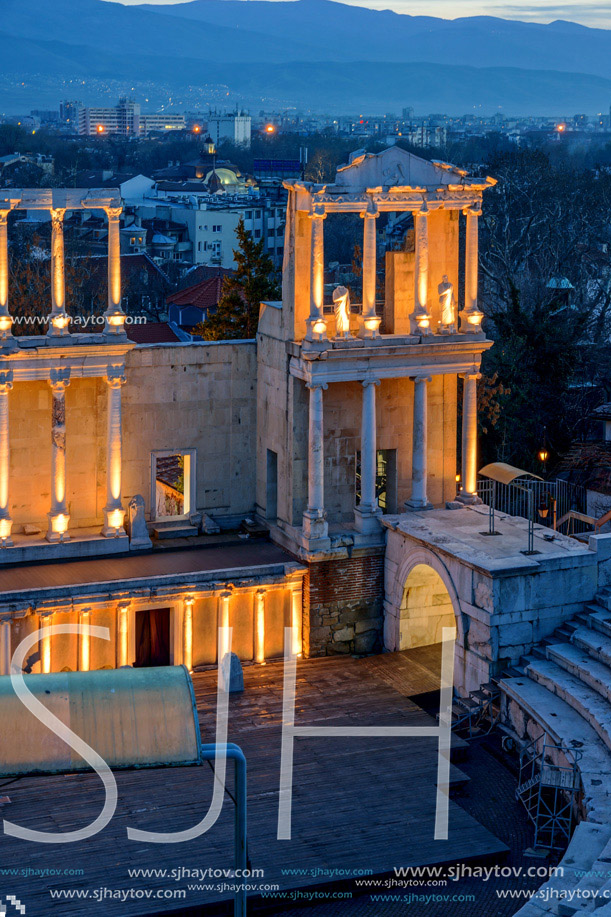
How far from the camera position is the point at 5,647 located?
101ft

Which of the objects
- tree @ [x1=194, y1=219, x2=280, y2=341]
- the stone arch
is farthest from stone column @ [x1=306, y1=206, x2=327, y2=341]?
tree @ [x1=194, y1=219, x2=280, y2=341]

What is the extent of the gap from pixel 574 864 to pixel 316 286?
604 inches

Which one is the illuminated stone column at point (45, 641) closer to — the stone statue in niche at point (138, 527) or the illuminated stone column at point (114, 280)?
the stone statue in niche at point (138, 527)

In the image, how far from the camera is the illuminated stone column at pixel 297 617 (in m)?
33.9

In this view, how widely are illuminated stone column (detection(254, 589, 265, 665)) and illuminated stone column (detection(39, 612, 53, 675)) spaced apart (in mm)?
4907

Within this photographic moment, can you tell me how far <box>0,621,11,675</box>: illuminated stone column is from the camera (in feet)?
100

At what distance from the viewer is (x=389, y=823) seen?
84.3 ft

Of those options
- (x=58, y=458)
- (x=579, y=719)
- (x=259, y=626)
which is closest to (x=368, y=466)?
(x=259, y=626)

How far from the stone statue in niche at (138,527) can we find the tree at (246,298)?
1296 centimetres

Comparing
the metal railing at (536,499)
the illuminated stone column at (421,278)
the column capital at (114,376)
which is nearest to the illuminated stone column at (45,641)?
the column capital at (114,376)

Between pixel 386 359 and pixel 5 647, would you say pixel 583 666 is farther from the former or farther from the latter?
pixel 5 647

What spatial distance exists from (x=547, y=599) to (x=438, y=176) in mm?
10708

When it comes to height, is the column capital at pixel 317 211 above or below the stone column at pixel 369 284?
above

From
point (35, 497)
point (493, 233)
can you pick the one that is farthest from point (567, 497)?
point (493, 233)
